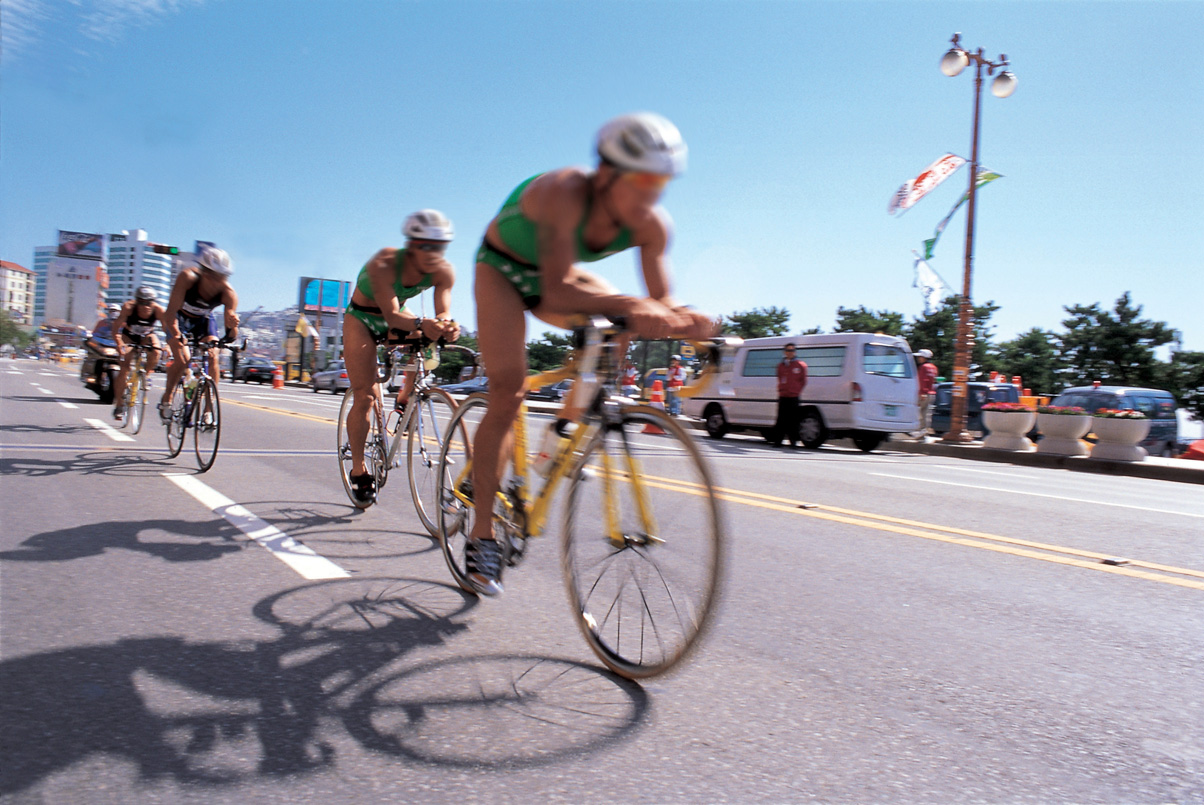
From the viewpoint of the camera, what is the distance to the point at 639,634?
2.66 metres

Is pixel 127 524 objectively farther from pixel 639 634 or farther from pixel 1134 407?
pixel 1134 407

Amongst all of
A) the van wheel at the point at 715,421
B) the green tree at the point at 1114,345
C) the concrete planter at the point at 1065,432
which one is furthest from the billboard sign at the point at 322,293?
the concrete planter at the point at 1065,432

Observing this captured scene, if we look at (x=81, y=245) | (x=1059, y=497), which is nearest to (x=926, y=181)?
(x=1059, y=497)

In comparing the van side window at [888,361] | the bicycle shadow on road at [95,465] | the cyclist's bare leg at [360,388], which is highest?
the van side window at [888,361]

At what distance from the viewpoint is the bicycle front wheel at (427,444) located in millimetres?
4465

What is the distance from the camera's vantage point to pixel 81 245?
136875mm

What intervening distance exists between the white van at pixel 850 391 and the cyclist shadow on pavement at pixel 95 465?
34.1 ft

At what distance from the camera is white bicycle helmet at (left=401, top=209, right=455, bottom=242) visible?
4.48 meters

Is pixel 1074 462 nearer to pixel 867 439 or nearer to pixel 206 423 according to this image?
pixel 867 439

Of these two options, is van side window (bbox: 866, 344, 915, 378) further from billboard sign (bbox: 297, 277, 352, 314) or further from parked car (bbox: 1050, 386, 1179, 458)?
billboard sign (bbox: 297, 277, 352, 314)

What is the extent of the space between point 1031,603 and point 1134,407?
15.9m

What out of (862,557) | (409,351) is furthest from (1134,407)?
(409,351)

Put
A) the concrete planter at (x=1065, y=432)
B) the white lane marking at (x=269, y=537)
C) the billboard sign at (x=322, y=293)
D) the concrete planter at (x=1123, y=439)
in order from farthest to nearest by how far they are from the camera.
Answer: the billboard sign at (x=322, y=293) → the concrete planter at (x=1065, y=432) → the concrete planter at (x=1123, y=439) → the white lane marking at (x=269, y=537)

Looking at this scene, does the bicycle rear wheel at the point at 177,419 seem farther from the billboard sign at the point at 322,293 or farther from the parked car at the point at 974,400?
the billboard sign at the point at 322,293
